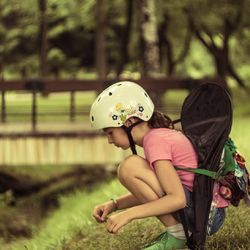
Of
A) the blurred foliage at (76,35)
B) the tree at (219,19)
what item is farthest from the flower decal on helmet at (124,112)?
the blurred foliage at (76,35)

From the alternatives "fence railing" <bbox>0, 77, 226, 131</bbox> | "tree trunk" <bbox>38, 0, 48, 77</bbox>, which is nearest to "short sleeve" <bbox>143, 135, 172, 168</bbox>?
"fence railing" <bbox>0, 77, 226, 131</bbox>

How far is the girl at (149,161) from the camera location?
3863 mm

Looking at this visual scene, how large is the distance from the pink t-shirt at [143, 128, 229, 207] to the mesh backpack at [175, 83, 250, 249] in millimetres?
46

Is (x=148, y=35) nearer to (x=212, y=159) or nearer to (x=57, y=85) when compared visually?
(x=57, y=85)

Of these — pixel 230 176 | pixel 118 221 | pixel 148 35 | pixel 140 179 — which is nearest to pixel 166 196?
pixel 140 179

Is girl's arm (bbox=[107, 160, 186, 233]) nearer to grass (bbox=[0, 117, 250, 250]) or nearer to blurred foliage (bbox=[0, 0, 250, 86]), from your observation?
grass (bbox=[0, 117, 250, 250])

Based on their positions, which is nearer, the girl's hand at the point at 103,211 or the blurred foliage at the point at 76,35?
the girl's hand at the point at 103,211

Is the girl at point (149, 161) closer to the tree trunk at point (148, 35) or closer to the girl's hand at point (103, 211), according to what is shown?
the girl's hand at point (103, 211)

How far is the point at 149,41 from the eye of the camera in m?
15.5

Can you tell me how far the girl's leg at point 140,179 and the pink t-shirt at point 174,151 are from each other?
5cm

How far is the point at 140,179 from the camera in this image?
13.0ft

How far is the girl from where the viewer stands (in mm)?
3863

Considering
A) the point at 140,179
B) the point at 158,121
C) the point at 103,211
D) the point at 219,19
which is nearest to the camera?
the point at 140,179

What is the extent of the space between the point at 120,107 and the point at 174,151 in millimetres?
412
